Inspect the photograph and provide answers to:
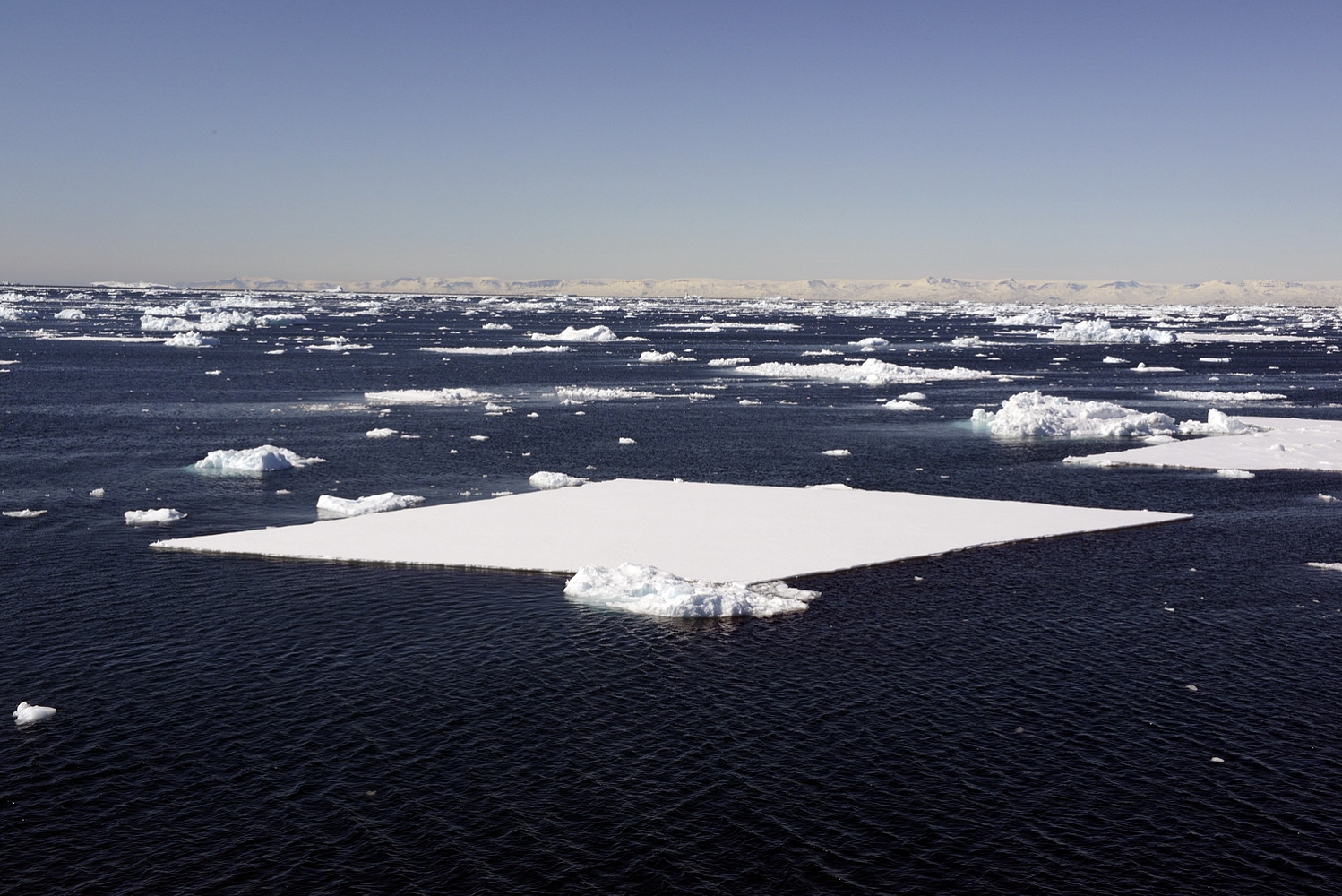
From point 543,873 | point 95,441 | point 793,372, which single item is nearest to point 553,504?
point 543,873

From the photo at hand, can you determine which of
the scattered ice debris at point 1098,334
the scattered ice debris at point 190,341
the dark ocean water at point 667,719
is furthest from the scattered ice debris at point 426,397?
the scattered ice debris at point 1098,334

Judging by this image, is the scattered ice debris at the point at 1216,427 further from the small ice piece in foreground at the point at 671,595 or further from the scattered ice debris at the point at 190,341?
the scattered ice debris at the point at 190,341

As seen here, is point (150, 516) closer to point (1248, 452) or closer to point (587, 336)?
point (1248, 452)

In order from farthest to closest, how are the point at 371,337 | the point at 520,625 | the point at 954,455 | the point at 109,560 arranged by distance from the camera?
the point at 371,337 → the point at 954,455 → the point at 109,560 → the point at 520,625

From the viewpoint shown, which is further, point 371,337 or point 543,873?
point 371,337

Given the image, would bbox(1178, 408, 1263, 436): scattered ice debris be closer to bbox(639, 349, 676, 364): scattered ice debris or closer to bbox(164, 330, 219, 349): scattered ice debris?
bbox(639, 349, 676, 364): scattered ice debris

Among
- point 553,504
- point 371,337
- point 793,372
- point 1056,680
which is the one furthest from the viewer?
point 371,337

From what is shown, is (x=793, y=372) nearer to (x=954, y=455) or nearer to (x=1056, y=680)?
(x=954, y=455)
